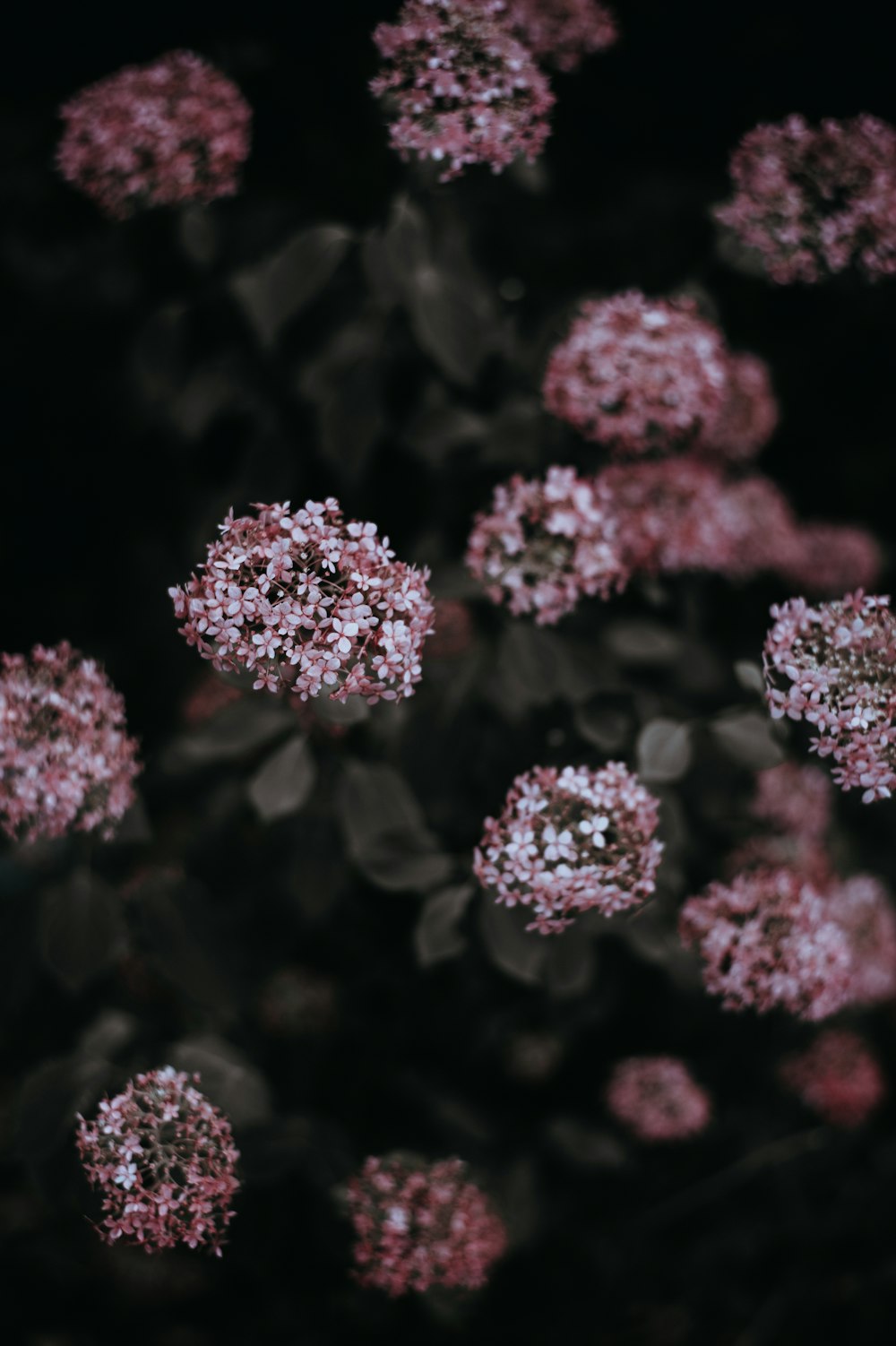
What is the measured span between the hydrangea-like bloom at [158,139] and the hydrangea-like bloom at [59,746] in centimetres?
55

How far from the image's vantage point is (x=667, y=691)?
1408 mm

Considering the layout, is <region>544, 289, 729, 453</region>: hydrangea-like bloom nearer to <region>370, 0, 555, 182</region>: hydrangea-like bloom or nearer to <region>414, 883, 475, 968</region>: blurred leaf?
<region>370, 0, 555, 182</region>: hydrangea-like bloom

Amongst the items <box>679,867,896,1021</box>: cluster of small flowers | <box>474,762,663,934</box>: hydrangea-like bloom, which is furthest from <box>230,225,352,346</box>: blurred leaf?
<box>679,867,896,1021</box>: cluster of small flowers

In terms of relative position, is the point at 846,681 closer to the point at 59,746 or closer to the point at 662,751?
the point at 662,751

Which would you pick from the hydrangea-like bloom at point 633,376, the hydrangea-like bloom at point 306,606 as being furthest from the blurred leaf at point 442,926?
the hydrangea-like bloom at point 633,376

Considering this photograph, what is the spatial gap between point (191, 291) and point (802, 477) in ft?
4.14

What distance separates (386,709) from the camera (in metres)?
1.12

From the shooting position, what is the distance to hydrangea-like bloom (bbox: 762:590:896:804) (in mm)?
777

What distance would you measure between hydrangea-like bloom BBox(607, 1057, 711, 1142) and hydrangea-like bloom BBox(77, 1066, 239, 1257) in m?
0.68

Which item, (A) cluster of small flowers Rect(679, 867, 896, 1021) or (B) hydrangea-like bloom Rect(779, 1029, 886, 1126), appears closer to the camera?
(A) cluster of small flowers Rect(679, 867, 896, 1021)

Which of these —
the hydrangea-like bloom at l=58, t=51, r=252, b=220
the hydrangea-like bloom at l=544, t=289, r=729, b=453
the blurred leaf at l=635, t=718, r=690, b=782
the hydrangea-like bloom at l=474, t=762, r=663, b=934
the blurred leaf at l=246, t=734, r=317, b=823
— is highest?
the hydrangea-like bloom at l=58, t=51, r=252, b=220

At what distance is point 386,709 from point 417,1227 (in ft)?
1.73

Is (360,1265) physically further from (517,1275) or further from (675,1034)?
(675,1034)

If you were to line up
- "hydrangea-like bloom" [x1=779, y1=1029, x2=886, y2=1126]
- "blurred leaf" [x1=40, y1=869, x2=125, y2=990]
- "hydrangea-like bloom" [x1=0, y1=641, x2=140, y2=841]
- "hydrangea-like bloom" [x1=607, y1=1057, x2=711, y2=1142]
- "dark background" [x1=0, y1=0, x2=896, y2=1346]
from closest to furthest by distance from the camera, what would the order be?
"hydrangea-like bloom" [x1=0, y1=641, x2=140, y2=841] → "blurred leaf" [x1=40, y1=869, x2=125, y2=990] → "dark background" [x1=0, y1=0, x2=896, y2=1346] → "hydrangea-like bloom" [x1=607, y1=1057, x2=711, y2=1142] → "hydrangea-like bloom" [x1=779, y1=1029, x2=886, y2=1126]
